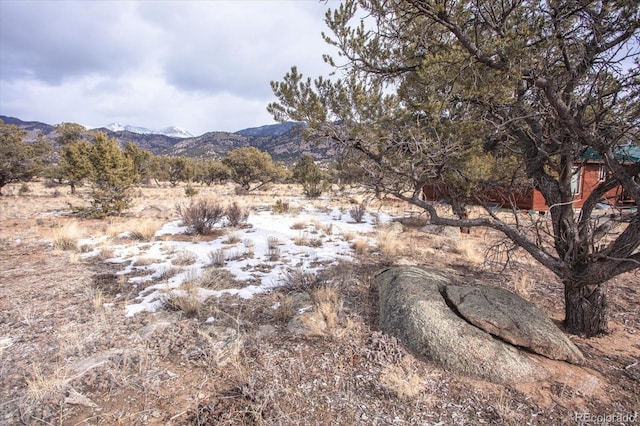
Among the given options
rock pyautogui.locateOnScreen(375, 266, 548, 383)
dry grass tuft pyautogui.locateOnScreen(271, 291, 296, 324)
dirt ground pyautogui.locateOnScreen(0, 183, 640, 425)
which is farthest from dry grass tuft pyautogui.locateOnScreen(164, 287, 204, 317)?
rock pyautogui.locateOnScreen(375, 266, 548, 383)

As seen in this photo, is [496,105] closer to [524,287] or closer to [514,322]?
[514,322]

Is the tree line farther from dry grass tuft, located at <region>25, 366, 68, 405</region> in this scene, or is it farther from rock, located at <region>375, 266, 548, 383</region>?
dry grass tuft, located at <region>25, 366, 68, 405</region>

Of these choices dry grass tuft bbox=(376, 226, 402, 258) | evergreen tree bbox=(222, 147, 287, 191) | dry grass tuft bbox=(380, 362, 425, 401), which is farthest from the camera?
evergreen tree bbox=(222, 147, 287, 191)

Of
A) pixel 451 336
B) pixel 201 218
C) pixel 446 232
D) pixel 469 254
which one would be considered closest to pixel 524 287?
pixel 469 254

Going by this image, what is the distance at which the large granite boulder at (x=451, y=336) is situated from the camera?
2682 mm

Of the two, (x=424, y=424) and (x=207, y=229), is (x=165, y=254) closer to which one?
(x=207, y=229)

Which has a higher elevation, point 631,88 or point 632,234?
point 631,88

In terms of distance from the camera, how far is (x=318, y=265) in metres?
6.05

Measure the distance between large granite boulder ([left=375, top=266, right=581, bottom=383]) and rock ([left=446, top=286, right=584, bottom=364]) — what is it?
1 centimetres

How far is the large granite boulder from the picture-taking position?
8.80ft

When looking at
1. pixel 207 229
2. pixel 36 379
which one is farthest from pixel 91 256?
pixel 36 379

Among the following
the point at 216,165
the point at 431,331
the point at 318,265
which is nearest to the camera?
the point at 431,331

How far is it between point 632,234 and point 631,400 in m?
→ 1.41

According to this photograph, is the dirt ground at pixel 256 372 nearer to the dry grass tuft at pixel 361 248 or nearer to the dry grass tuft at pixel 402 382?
the dry grass tuft at pixel 402 382
